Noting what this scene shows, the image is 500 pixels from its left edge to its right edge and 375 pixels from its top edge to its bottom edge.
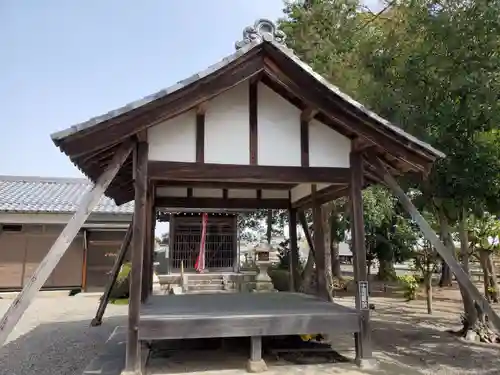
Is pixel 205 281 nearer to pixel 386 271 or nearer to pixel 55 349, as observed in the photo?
pixel 55 349

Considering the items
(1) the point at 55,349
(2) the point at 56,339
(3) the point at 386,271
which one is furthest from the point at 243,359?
(3) the point at 386,271

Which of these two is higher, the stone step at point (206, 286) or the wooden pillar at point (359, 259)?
the wooden pillar at point (359, 259)

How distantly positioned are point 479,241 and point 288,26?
835cm

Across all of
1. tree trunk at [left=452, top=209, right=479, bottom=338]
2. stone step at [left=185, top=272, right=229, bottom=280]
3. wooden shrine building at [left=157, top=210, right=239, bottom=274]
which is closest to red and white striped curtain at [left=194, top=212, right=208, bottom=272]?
wooden shrine building at [left=157, top=210, right=239, bottom=274]

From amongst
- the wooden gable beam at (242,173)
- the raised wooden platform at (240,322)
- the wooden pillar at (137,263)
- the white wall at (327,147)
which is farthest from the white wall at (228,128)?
the raised wooden platform at (240,322)

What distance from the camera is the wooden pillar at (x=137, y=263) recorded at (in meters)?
4.93

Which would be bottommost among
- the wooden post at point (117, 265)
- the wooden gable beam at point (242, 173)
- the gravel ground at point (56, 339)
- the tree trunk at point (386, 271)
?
the gravel ground at point (56, 339)

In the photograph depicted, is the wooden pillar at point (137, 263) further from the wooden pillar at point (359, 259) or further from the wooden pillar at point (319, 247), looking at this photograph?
the wooden pillar at point (319, 247)

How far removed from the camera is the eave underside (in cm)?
491

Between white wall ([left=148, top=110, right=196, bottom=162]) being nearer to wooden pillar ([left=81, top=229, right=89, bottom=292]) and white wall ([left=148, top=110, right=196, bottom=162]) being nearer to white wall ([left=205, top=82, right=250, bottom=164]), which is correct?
white wall ([left=205, top=82, right=250, bottom=164])

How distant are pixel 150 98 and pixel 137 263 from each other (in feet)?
7.00

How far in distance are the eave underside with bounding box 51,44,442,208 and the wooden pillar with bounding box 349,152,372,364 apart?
395mm

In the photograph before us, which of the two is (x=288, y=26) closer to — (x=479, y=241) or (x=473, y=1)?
(x=473, y=1)

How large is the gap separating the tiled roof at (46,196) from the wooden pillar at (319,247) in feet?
36.9
